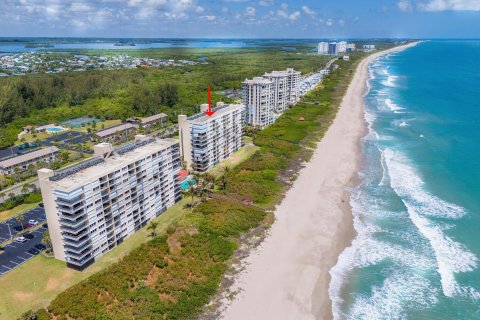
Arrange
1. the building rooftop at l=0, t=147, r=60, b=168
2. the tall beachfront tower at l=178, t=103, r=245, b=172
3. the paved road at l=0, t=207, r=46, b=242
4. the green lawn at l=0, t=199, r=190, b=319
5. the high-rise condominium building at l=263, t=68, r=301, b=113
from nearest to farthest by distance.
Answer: the green lawn at l=0, t=199, r=190, b=319, the paved road at l=0, t=207, r=46, b=242, the tall beachfront tower at l=178, t=103, r=245, b=172, the building rooftop at l=0, t=147, r=60, b=168, the high-rise condominium building at l=263, t=68, r=301, b=113

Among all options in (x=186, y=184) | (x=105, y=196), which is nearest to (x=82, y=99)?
(x=186, y=184)

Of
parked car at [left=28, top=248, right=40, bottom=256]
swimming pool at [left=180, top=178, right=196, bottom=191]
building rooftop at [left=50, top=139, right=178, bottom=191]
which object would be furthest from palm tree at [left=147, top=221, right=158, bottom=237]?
parked car at [left=28, top=248, right=40, bottom=256]

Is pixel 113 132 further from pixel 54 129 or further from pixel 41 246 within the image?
pixel 41 246

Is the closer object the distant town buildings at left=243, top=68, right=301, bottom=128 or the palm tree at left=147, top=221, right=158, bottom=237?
the palm tree at left=147, top=221, right=158, bottom=237

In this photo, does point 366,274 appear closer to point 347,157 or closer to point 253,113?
point 347,157

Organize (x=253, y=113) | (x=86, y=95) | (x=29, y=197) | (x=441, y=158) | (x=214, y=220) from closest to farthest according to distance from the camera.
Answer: (x=214, y=220), (x=29, y=197), (x=441, y=158), (x=253, y=113), (x=86, y=95)

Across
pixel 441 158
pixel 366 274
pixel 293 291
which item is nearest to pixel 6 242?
pixel 293 291

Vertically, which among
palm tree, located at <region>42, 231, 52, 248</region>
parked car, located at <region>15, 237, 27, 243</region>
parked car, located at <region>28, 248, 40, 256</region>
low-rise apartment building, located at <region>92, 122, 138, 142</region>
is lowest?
parked car, located at <region>28, 248, 40, 256</region>

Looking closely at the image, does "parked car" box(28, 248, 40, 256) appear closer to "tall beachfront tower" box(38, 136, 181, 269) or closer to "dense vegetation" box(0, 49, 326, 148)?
"tall beachfront tower" box(38, 136, 181, 269)
